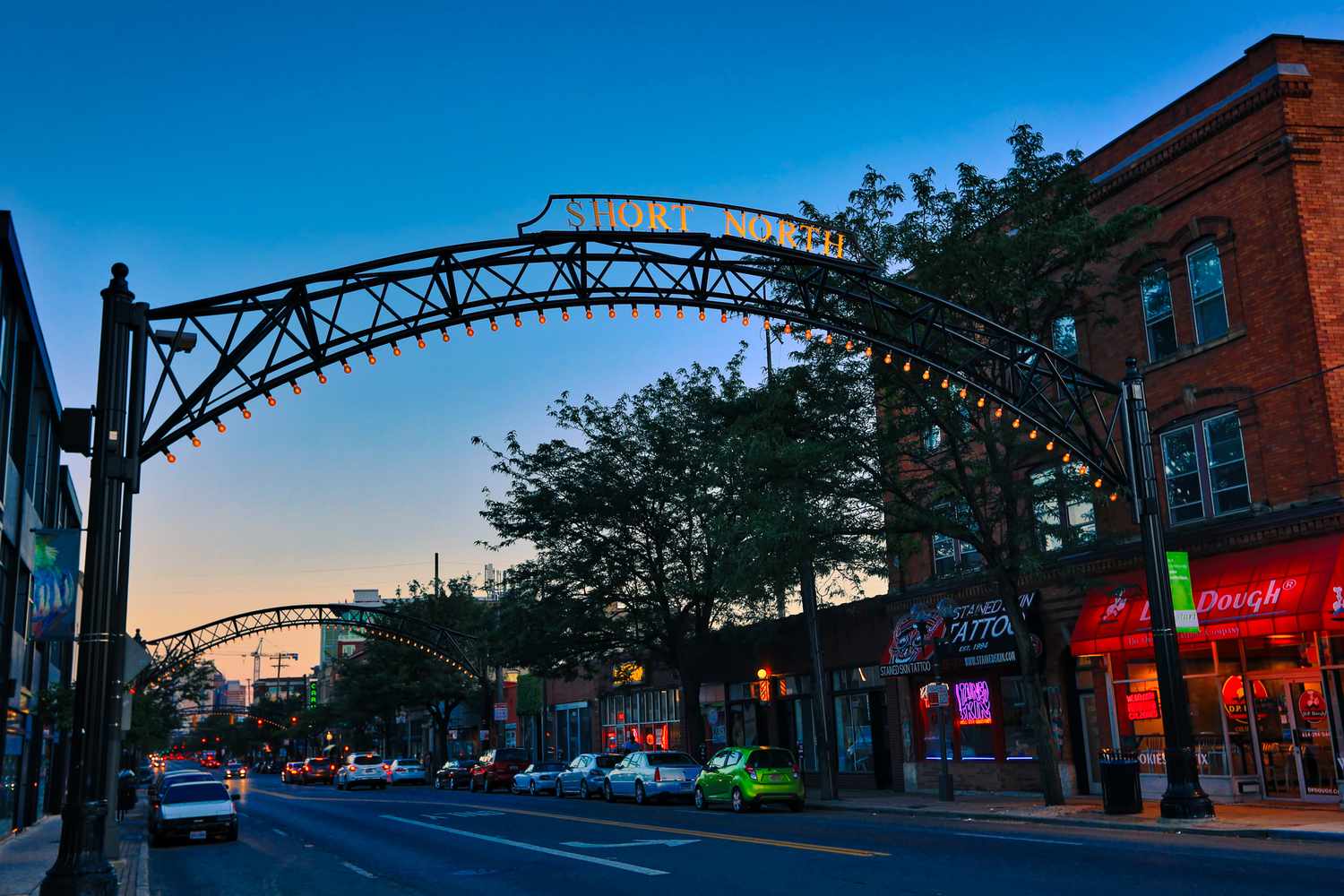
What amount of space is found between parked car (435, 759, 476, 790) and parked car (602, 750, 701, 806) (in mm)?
18309

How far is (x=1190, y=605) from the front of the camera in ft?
63.7

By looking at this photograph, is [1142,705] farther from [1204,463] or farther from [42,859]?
[42,859]

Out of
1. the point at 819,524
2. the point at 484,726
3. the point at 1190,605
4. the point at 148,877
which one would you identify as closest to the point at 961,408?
the point at 819,524

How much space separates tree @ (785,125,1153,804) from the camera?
72.9ft

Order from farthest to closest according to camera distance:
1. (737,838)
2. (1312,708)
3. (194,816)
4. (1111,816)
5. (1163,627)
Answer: (194,816) → (1312,708) → (1111,816) → (1163,627) → (737,838)

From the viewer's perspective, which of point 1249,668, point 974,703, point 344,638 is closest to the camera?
point 1249,668

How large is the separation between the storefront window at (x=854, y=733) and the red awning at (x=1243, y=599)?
33.7 feet

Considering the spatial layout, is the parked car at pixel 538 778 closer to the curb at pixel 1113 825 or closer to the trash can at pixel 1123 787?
the curb at pixel 1113 825

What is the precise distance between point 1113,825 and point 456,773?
37.8 meters

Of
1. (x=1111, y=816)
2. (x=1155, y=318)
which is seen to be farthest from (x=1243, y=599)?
(x=1155, y=318)

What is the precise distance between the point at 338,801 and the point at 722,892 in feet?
103

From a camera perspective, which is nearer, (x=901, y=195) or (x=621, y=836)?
(x=621, y=836)

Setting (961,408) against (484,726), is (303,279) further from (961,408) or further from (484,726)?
(484,726)

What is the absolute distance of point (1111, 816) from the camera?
19.9 m
